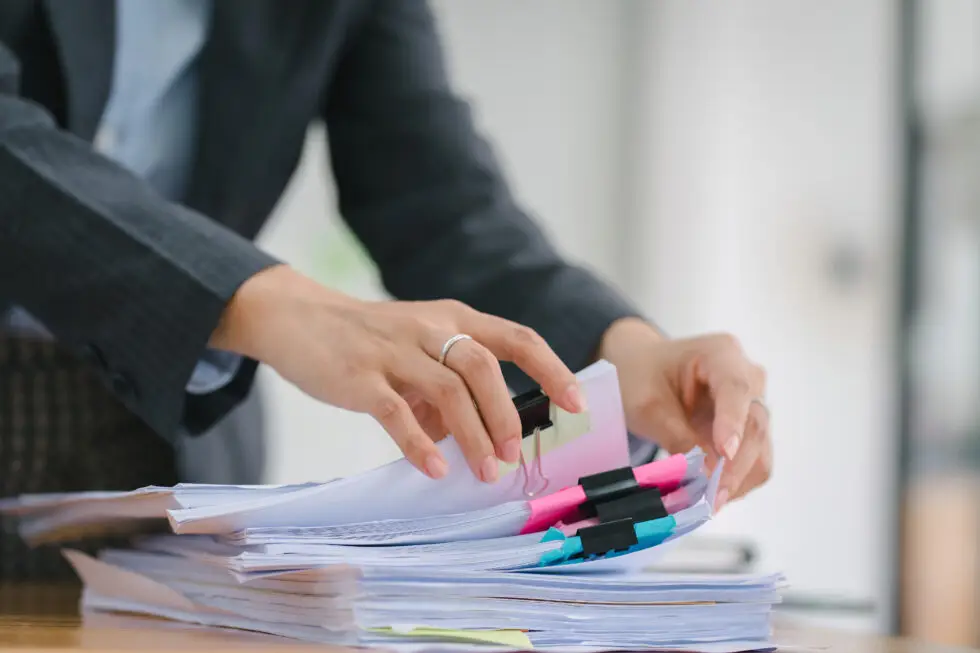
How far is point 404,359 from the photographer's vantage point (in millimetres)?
459

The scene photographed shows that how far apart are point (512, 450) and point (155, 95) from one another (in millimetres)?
498

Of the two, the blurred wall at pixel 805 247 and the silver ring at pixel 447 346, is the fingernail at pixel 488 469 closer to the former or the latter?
the silver ring at pixel 447 346

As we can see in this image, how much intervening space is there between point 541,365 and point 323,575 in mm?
138

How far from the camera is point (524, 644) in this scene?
371 millimetres

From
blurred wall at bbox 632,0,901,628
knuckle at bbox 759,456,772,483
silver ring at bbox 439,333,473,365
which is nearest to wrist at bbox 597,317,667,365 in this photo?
knuckle at bbox 759,456,772,483

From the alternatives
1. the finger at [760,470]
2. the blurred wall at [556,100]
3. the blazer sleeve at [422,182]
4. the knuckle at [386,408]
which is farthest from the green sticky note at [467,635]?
the blurred wall at [556,100]

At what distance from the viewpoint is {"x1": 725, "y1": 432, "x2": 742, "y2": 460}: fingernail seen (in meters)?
0.51

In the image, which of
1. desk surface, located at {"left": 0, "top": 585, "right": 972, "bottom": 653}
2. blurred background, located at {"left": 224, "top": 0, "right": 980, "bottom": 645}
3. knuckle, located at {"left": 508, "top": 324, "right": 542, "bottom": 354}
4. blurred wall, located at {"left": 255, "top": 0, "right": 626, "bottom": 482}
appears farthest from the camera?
blurred wall, located at {"left": 255, "top": 0, "right": 626, "bottom": 482}

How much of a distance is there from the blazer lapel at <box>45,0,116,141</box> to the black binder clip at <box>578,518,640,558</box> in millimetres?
511

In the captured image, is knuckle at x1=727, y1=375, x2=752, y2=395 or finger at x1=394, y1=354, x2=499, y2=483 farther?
knuckle at x1=727, y1=375, x2=752, y2=395

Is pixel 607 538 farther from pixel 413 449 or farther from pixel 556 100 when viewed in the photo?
pixel 556 100

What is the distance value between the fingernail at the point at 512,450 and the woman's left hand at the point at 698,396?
13cm

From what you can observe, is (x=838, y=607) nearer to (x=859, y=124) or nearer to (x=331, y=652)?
(x=331, y=652)

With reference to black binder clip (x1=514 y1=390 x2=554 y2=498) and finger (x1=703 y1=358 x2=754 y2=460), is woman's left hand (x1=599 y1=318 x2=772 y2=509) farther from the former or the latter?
black binder clip (x1=514 y1=390 x2=554 y2=498)
